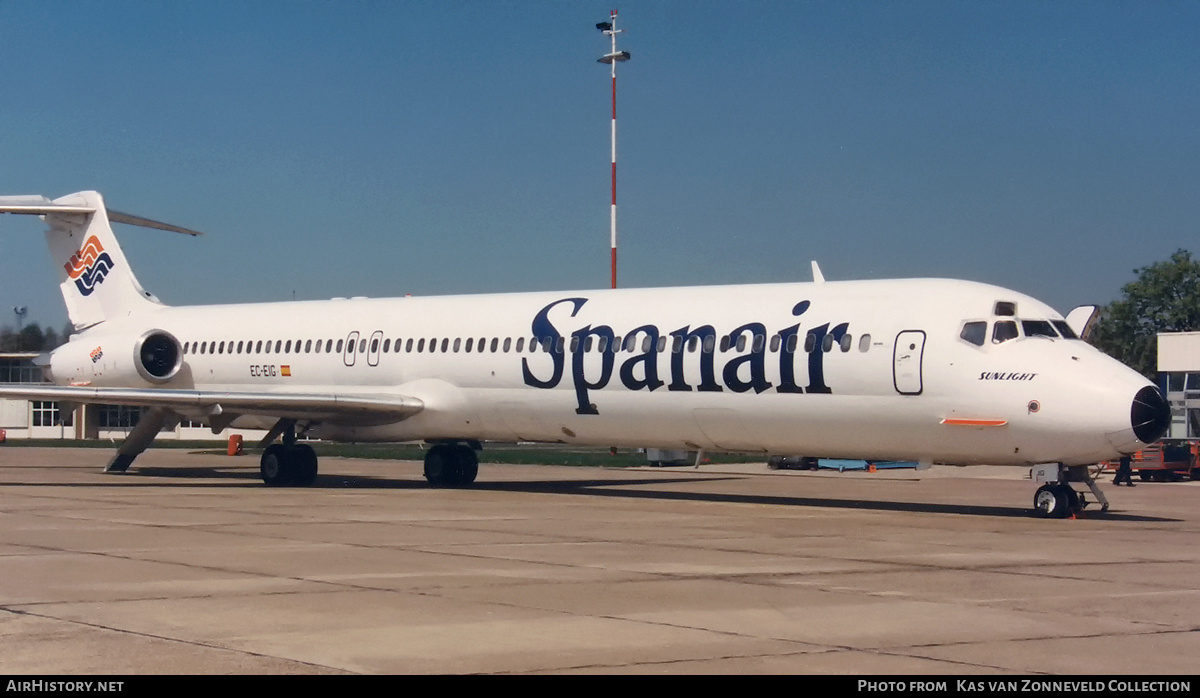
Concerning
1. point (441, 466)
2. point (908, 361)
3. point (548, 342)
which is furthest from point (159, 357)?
point (908, 361)

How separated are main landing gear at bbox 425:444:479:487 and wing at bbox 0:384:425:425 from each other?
74.5 inches

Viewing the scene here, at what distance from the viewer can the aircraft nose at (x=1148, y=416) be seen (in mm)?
17125

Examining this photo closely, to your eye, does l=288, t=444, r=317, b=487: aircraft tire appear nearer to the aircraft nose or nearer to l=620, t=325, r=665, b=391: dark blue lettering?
l=620, t=325, r=665, b=391: dark blue lettering

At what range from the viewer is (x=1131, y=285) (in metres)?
102

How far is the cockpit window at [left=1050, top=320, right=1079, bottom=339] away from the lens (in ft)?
61.5

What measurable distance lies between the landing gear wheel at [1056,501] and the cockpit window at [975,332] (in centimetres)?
220

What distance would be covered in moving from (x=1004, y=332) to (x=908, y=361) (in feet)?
4.28

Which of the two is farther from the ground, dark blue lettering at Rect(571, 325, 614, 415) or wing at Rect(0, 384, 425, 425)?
dark blue lettering at Rect(571, 325, 614, 415)

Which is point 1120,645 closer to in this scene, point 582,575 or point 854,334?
point 582,575

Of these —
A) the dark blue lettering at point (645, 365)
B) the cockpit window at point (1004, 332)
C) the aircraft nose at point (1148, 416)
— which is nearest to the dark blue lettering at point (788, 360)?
the dark blue lettering at point (645, 365)

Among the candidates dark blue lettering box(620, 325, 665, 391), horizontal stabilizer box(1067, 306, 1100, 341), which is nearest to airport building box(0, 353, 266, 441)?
dark blue lettering box(620, 325, 665, 391)

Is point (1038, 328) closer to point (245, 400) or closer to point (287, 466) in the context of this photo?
point (245, 400)

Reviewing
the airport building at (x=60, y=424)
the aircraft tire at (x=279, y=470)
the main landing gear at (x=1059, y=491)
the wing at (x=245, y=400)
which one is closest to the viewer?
the main landing gear at (x=1059, y=491)

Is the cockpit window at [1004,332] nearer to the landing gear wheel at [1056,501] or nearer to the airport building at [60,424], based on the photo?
the landing gear wheel at [1056,501]
